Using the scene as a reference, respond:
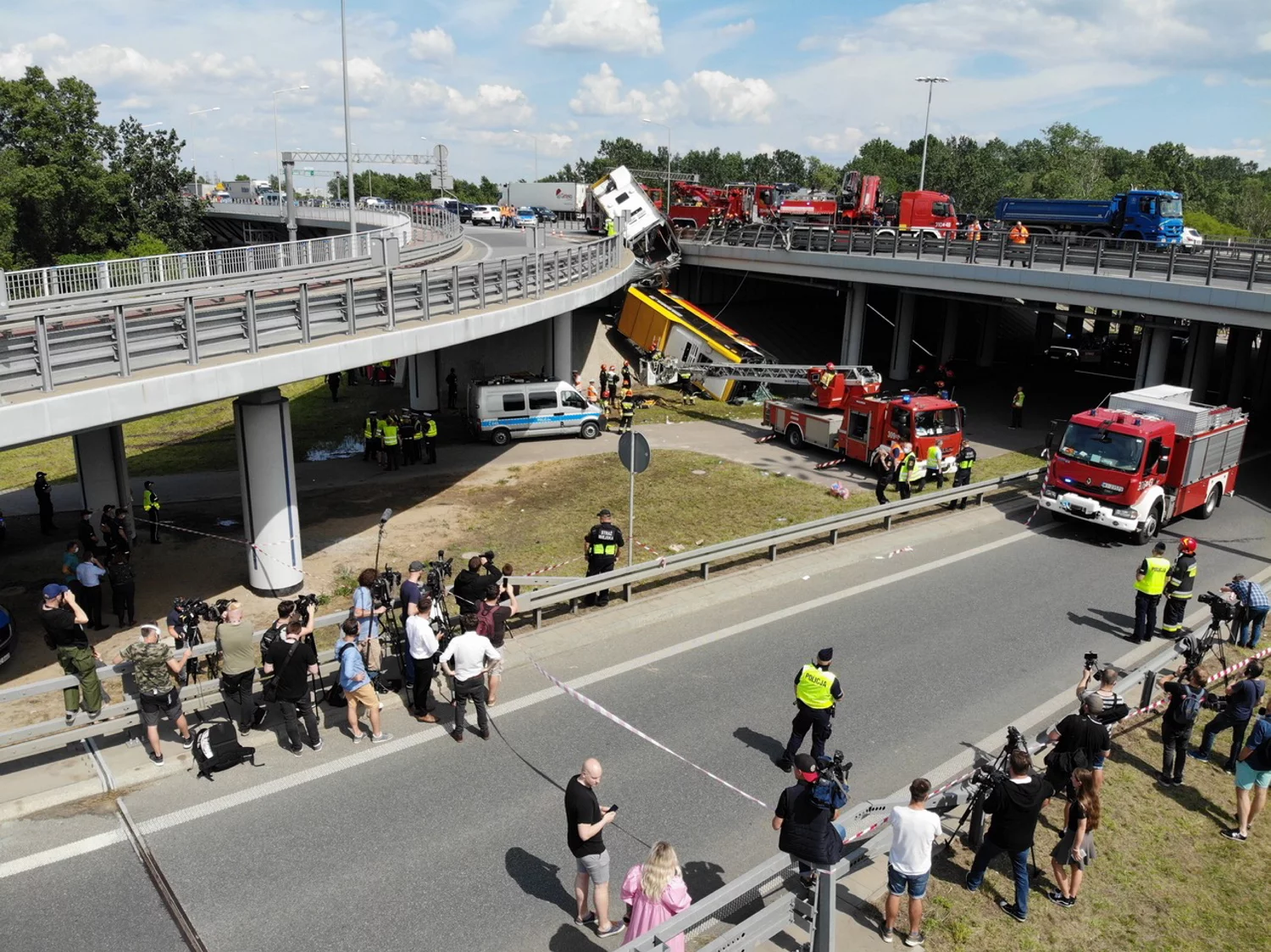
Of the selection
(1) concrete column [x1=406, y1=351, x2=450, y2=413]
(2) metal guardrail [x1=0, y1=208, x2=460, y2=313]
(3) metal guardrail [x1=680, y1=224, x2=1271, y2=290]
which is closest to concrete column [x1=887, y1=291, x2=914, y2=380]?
(3) metal guardrail [x1=680, y1=224, x2=1271, y2=290]

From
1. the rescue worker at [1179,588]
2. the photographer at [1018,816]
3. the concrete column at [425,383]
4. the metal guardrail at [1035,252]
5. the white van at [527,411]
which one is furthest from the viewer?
the concrete column at [425,383]

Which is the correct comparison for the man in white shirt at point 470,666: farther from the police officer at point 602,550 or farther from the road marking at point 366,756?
the police officer at point 602,550

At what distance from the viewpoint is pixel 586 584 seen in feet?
42.6

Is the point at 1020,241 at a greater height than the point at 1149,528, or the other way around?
the point at 1020,241

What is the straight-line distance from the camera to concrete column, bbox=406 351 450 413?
3011 cm

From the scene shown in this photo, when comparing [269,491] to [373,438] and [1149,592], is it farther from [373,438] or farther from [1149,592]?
[1149,592]

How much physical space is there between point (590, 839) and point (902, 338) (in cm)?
3216

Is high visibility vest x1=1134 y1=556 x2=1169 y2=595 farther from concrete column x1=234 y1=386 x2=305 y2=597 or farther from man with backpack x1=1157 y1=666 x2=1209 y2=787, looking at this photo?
concrete column x1=234 y1=386 x2=305 y2=597

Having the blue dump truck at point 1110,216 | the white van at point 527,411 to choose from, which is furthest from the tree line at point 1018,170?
the white van at point 527,411

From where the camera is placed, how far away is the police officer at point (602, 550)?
13305 millimetres

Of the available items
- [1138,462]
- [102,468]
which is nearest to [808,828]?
[1138,462]

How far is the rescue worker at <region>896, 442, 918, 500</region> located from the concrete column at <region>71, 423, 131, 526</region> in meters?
15.3

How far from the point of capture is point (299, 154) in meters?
62.6

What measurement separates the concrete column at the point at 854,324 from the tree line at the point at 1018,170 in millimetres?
16543
